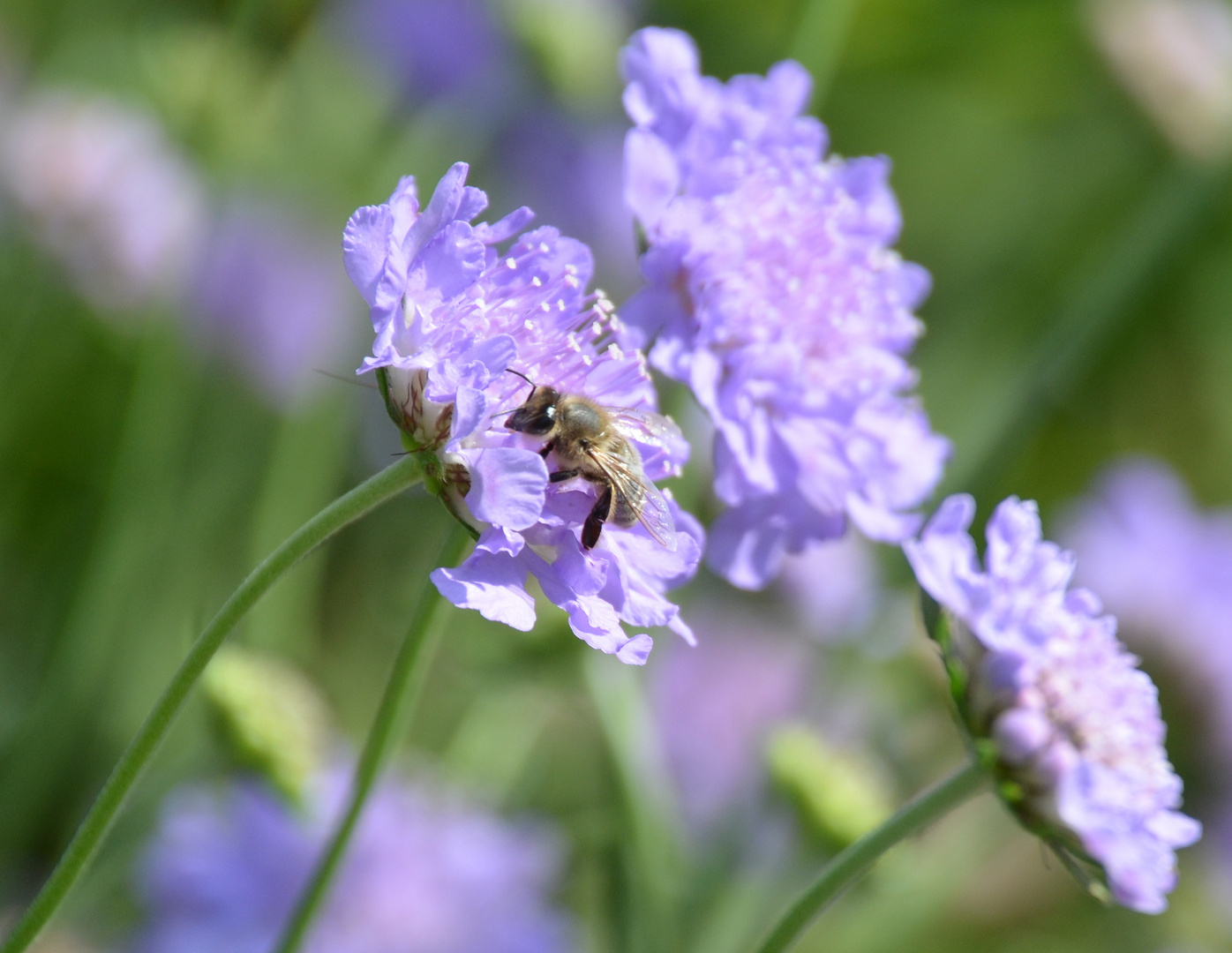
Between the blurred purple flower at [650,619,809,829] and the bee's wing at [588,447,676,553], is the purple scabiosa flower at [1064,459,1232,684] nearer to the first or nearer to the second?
the blurred purple flower at [650,619,809,829]

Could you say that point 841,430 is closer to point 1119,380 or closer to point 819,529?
point 819,529

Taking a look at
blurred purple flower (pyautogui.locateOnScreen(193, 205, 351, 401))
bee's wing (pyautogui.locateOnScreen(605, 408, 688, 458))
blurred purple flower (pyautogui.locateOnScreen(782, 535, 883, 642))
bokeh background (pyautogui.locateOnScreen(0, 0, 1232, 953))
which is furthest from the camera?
blurred purple flower (pyautogui.locateOnScreen(193, 205, 351, 401))

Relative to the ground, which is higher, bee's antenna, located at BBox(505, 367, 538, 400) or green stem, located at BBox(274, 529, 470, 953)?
bee's antenna, located at BBox(505, 367, 538, 400)

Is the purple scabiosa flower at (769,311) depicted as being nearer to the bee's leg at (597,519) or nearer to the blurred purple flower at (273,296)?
the bee's leg at (597,519)

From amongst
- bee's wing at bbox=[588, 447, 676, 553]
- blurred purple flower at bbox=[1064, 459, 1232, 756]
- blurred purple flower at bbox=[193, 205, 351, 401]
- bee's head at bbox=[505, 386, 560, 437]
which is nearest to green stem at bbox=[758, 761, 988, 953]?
bee's wing at bbox=[588, 447, 676, 553]

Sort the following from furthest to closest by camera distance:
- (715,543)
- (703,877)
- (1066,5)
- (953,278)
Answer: (1066,5)
(953,278)
(703,877)
(715,543)

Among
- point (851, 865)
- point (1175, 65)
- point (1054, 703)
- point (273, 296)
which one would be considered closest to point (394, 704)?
point (851, 865)

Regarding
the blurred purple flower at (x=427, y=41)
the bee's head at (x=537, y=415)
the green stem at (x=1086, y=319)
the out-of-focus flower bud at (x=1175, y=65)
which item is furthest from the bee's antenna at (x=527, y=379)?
the blurred purple flower at (x=427, y=41)

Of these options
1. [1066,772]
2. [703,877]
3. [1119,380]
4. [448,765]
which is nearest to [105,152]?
[448,765]
